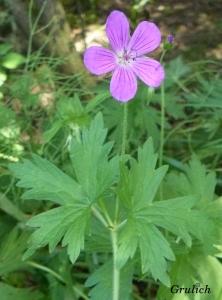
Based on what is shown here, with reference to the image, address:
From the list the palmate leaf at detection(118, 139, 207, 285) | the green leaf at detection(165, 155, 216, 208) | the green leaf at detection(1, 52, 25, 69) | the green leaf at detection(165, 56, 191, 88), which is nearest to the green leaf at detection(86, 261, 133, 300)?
the palmate leaf at detection(118, 139, 207, 285)

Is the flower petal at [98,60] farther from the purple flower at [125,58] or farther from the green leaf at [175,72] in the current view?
the green leaf at [175,72]

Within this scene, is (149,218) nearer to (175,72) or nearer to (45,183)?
(45,183)

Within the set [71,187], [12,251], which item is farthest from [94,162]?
[12,251]

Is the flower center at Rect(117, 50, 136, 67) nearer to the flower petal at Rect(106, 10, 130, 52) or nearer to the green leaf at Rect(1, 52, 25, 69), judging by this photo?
the flower petal at Rect(106, 10, 130, 52)

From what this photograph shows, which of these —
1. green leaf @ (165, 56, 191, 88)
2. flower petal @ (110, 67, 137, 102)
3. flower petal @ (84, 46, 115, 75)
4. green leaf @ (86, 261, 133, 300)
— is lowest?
green leaf @ (86, 261, 133, 300)

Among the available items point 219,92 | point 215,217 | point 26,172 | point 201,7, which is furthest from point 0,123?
point 201,7
